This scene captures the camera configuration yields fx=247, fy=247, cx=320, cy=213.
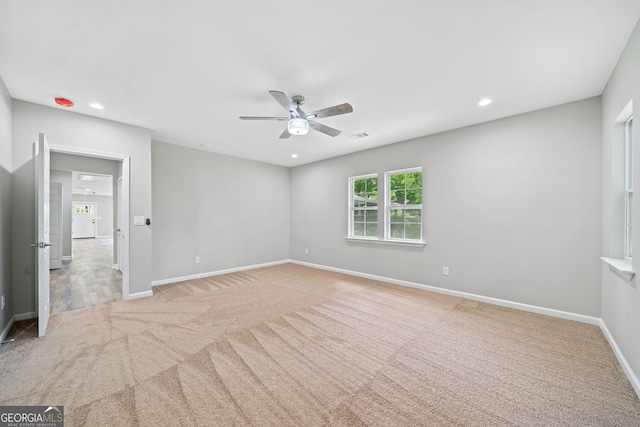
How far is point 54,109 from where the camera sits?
124 inches

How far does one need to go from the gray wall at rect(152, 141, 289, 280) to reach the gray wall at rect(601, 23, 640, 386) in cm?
565

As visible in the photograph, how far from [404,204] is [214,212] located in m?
3.88

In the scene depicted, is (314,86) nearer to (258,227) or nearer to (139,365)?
(139,365)

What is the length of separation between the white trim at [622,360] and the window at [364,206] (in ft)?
10.3

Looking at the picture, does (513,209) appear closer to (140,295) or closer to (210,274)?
(210,274)

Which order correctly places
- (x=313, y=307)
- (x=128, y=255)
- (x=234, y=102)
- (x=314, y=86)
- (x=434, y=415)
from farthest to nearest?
(x=128, y=255), (x=313, y=307), (x=234, y=102), (x=314, y=86), (x=434, y=415)

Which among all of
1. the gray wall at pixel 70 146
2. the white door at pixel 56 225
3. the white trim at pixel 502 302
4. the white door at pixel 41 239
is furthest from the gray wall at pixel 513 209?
the white door at pixel 56 225

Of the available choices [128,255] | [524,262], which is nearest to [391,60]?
[524,262]

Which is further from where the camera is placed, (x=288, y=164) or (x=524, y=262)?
(x=288, y=164)

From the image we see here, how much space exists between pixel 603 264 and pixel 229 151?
5.90 metres

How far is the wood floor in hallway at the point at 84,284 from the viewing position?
3637 mm

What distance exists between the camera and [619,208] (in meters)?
2.46

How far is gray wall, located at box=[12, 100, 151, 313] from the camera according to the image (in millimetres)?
2934

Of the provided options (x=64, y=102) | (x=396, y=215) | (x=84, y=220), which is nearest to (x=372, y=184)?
(x=396, y=215)
